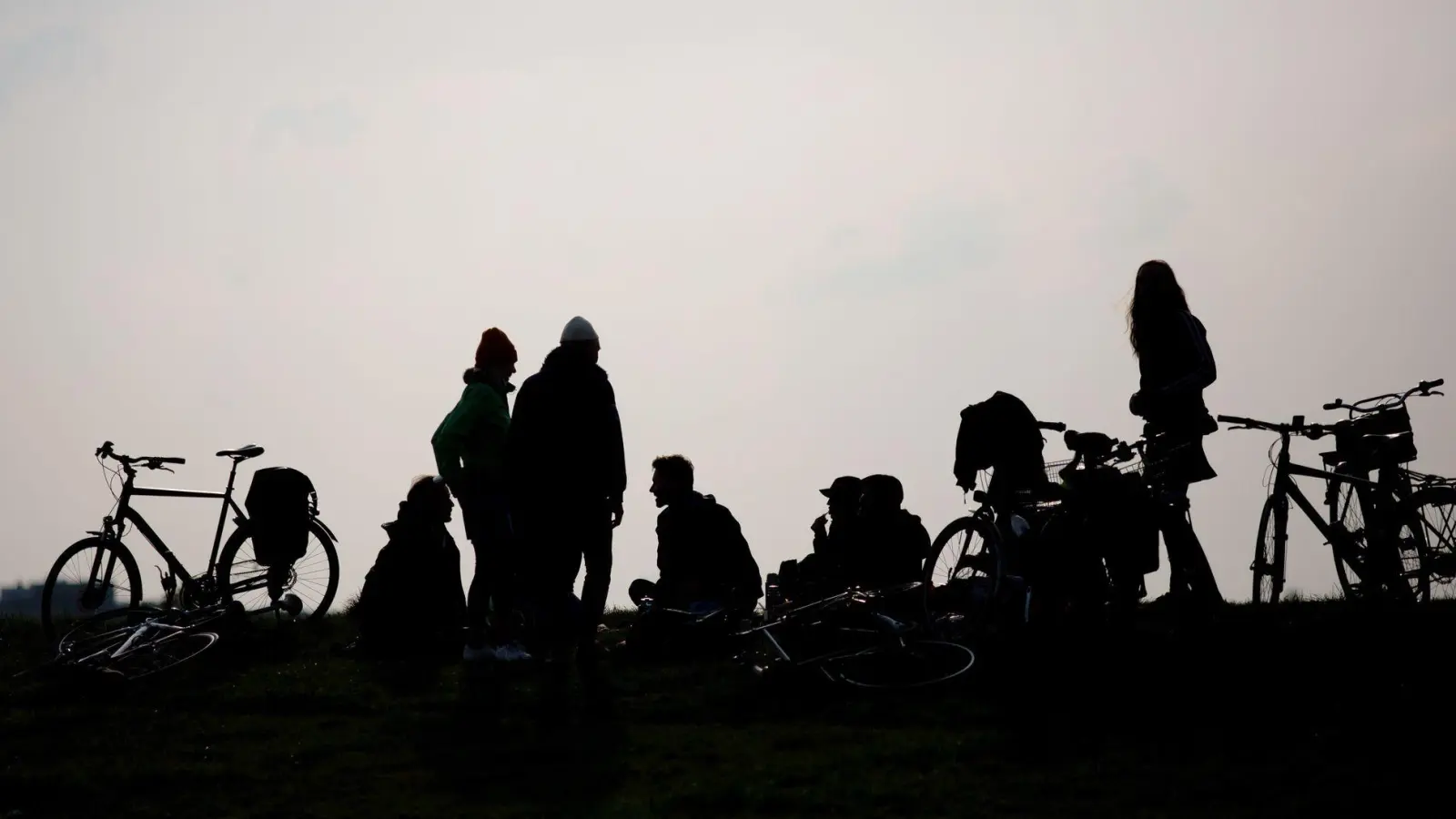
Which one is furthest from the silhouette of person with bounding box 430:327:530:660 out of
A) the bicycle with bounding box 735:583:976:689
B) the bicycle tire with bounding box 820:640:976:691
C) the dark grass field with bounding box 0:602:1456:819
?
the bicycle tire with bounding box 820:640:976:691

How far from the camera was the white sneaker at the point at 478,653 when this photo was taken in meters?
12.6

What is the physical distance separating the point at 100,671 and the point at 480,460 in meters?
2.88

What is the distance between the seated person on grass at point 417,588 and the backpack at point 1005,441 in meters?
4.08

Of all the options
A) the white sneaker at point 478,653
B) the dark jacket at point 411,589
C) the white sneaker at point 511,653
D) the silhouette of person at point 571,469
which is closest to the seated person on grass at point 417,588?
the dark jacket at point 411,589

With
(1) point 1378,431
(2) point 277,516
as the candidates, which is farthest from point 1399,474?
(2) point 277,516

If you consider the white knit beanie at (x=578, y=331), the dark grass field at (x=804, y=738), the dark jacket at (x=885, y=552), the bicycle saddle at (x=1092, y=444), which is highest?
the white knit beanie at (x=578, y=331)

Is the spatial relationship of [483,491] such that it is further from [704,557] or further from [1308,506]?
[1308,506]

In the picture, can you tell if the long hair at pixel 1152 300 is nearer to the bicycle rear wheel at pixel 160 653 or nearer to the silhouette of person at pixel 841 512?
the silhouette of person at pixel 841 512

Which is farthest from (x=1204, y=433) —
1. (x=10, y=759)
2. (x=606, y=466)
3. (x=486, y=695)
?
(x=10, y=759)

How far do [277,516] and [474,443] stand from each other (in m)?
3.21

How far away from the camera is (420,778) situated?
8.77 metres

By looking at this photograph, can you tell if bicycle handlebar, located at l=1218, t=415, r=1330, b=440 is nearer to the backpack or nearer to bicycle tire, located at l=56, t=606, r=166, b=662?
the backpack

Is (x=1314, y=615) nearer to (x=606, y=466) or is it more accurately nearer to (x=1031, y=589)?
(x=1031, y=589)

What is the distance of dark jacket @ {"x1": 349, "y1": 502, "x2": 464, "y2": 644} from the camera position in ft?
Answer: 43.6
